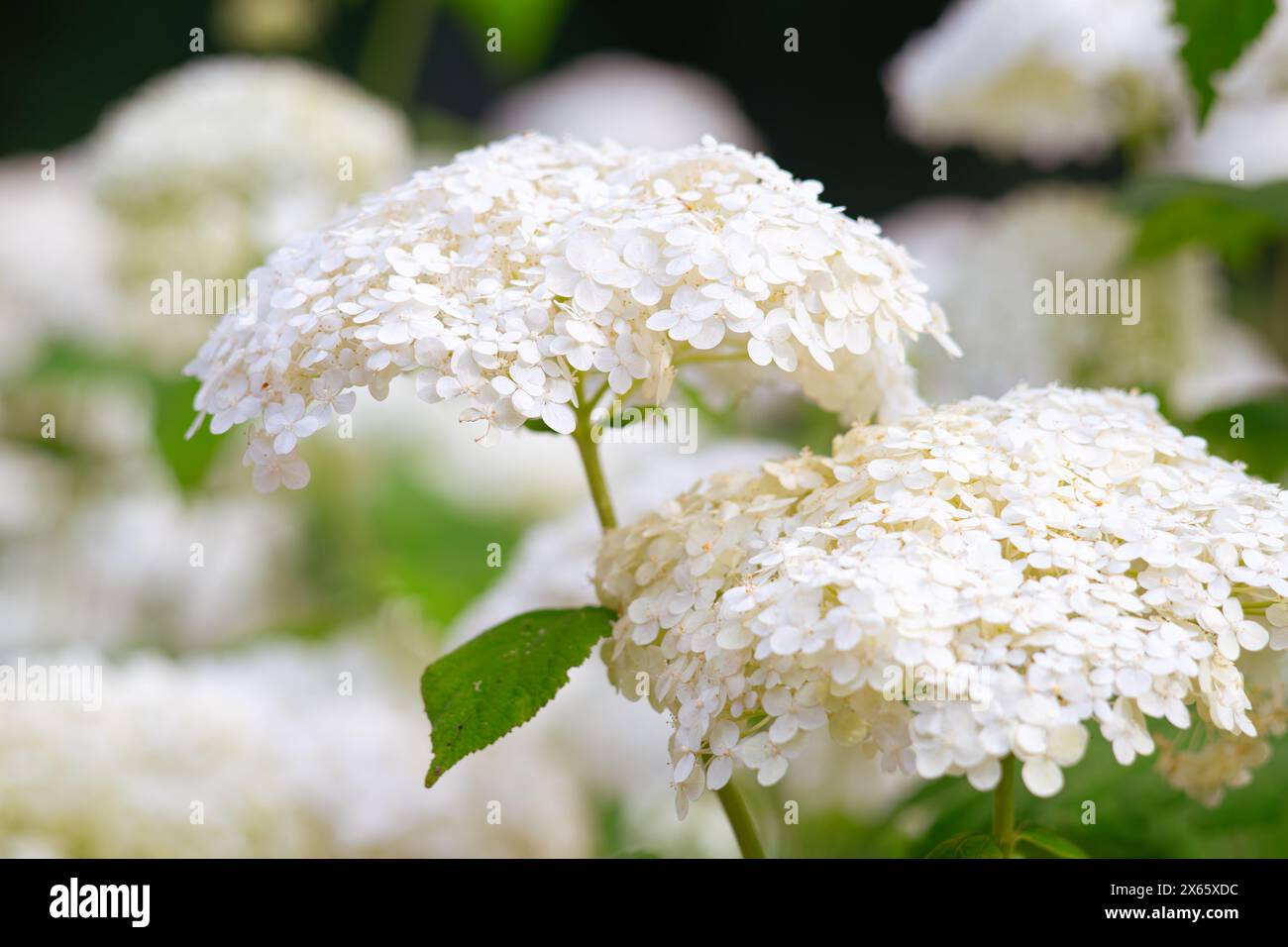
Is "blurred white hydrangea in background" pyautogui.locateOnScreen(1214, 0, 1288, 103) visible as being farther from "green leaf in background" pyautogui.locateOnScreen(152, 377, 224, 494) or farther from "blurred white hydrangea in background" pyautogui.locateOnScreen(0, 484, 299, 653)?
"blurred white hydrangea in background" pyautogui.locateOnScreen(0, 484, 299, 653)

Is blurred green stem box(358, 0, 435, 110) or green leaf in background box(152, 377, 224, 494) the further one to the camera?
blurred green stem box(358, 0, 435, 110)

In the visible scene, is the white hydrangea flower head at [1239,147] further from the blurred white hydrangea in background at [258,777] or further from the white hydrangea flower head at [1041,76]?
the blurred white hydrangea in background at [258,777]

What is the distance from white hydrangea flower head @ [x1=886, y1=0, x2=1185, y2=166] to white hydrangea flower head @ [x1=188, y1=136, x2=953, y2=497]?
0.63 m

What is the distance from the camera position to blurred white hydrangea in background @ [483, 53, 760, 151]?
290 cm

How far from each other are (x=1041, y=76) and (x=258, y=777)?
90 centimetres

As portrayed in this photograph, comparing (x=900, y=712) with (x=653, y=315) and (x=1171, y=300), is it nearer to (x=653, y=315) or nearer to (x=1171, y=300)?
(x=653, y=315)

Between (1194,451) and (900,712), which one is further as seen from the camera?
(1194,451)

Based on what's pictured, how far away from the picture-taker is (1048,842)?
2.03 ft

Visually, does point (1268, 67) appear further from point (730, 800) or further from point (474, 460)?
point (474, 460)

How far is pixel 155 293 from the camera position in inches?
51.7

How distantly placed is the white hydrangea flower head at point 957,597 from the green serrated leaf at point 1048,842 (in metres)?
0.13

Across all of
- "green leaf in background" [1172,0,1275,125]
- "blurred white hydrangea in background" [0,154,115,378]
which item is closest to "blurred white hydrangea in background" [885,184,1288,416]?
"green leaf in background" [1172,0,1275,125]
